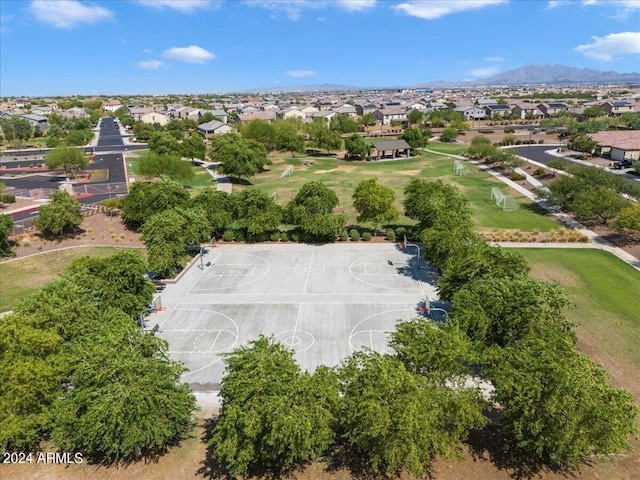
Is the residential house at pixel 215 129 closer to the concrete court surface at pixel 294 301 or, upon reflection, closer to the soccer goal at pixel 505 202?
the soccer goal at pixel 505 202

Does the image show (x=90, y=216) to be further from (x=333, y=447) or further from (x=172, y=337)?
(x=333, y=447)

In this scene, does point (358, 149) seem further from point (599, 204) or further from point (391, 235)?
point (599, 204)

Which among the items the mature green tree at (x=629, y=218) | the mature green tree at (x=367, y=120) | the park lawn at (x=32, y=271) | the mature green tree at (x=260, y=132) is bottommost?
the park lawn at (x=32, y=271)

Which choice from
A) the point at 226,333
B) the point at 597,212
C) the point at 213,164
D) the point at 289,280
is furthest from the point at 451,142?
the point at 226,333

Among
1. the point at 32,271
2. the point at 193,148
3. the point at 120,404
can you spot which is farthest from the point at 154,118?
the point at 120,404

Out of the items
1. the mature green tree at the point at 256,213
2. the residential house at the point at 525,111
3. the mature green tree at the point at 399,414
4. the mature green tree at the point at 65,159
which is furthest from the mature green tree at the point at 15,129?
the residential house at the point at 525,111
